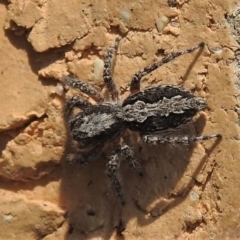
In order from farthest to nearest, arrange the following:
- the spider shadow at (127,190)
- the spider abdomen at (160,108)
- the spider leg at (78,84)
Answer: the spider leg at (78,84) < the spider shadow at (127,190) < the spider abdomen at (160,108)

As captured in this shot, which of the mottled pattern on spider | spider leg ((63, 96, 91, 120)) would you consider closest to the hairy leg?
the mottled pattern on spider

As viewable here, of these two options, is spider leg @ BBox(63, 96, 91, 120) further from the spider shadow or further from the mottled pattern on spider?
the spider shadow

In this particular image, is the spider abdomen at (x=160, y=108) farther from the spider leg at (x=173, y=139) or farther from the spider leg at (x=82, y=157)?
the spider leg at (x=82, y=157)

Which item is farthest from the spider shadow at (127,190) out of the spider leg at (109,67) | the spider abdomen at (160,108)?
the spider leg at (109,67)

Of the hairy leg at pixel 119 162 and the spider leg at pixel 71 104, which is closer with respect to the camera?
the hairy leg at pixel 119 162

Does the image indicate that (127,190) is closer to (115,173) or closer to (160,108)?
(115,173)

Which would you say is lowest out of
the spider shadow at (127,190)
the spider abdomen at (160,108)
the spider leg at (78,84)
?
the spider shadow at (127,190)

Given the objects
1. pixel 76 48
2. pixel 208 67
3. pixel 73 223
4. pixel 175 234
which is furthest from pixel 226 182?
pixel 76 48
